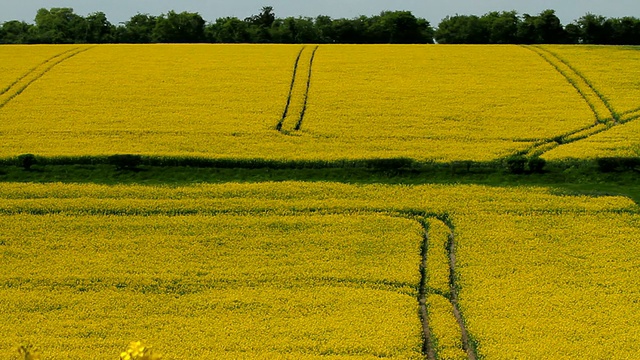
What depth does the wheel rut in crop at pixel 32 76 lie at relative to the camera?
1606 inches

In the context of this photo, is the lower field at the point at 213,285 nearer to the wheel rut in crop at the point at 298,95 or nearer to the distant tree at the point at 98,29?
the wheel rut in crop at the point at 298,95

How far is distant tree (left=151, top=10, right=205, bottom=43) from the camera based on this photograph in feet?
218

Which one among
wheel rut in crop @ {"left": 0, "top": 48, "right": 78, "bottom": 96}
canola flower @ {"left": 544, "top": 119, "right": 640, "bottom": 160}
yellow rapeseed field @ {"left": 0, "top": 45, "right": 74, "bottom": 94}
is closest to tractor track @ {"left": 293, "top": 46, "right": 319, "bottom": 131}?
canola flower @ {"left": 544, "top": 119, "right": 640, "bottom": 160}

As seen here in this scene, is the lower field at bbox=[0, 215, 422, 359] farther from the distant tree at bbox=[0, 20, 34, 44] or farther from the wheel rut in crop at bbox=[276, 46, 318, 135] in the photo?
the distant tree at bbox=[0, 20, 34, 44]

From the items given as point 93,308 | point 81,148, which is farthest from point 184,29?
point 93,308

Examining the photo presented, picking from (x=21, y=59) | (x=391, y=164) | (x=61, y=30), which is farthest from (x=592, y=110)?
(x=61, y=30)

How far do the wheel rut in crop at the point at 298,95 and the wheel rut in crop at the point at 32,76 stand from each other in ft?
44.8

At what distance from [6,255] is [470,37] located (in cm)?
4564

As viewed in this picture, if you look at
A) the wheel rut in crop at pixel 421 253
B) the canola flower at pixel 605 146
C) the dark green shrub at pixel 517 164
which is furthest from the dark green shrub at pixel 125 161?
the canola flower at pixel 605 146

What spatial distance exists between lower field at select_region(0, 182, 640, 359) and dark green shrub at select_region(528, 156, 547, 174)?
6.13 ft

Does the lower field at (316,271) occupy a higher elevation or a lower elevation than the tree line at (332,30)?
lower

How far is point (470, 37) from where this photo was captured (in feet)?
207

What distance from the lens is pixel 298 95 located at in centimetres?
4088

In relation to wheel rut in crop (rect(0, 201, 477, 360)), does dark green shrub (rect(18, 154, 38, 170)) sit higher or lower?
higher
